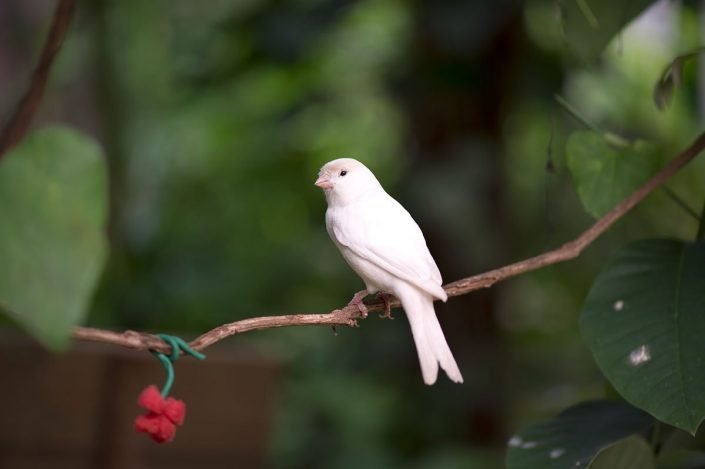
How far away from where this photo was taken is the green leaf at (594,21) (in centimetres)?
111

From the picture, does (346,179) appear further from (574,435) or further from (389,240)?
(574,435)

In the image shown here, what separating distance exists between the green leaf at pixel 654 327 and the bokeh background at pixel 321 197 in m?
0.72

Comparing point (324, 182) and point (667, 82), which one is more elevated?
point (667, 82)

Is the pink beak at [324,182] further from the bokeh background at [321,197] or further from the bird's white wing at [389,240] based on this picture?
the bokeh background at [321,197]

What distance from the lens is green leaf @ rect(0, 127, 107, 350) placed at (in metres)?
0.60

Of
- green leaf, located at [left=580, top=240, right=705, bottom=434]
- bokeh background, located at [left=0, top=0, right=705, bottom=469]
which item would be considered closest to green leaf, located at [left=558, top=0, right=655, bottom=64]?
green leaf, located at [left=580, top=240, right=705, bottom=434]

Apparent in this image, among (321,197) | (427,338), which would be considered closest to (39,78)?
(427,338)

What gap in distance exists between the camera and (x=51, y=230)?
0.64 meters

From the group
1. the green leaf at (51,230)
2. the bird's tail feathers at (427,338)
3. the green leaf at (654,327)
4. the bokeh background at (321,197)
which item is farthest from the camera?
the bokeh background at (321,197)

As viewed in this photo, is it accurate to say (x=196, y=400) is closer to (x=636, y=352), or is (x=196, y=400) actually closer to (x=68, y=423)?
(x=68, y=423)

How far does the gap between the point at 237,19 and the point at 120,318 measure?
1.13 metres

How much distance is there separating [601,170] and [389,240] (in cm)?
35

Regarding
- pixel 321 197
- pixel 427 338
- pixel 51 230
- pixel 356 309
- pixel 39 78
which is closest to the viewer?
pixel 51 230

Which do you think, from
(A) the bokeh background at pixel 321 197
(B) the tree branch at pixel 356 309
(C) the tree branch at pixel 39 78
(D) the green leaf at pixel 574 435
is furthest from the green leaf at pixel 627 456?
(A) the bokeh background at pixel 321 197
